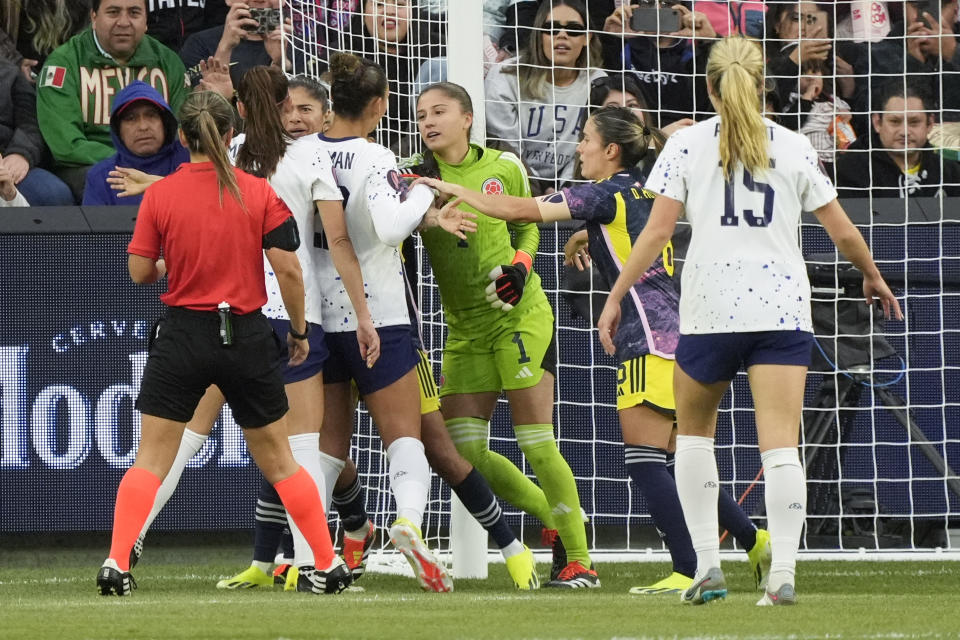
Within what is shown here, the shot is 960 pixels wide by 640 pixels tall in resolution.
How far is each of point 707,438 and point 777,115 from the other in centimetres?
495

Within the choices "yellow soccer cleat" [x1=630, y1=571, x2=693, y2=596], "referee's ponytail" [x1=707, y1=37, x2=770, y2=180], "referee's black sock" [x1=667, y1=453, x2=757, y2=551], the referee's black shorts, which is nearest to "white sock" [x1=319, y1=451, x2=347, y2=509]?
the referee's black shorts

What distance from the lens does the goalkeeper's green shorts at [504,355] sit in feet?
22.2

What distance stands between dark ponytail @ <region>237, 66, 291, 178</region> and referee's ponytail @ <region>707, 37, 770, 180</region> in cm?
185

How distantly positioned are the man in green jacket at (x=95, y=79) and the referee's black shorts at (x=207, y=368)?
4422mm

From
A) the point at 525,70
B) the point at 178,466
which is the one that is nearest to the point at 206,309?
the point at 178,466

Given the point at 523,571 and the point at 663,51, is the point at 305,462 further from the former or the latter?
the point at 663,51

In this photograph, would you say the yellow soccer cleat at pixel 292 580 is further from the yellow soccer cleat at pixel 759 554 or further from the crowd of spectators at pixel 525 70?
the crowd of spectators at pixel 525 70

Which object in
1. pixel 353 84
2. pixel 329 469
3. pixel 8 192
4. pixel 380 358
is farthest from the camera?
pixel 8 192

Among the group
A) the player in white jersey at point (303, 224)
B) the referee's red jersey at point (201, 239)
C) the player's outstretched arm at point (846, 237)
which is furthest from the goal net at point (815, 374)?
the player's outstretched arm at point (846, 237)

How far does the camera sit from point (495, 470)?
7.02m

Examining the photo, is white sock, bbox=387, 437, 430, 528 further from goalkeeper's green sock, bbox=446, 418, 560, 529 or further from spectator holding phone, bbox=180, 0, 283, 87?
spectator holding phone, bbox=180, 0, 283, 87

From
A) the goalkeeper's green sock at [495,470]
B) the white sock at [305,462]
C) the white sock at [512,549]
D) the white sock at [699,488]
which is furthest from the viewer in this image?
the goalkeeper's green sock at [495,470]

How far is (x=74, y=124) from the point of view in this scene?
9969mm

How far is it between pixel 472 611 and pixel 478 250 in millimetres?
2184
